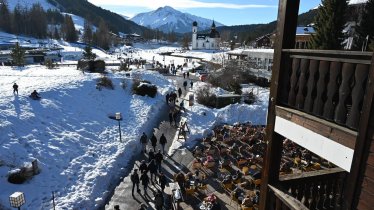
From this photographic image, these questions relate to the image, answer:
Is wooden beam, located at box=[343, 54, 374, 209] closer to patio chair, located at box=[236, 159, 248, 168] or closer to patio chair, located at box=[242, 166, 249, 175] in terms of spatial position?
patio chair, located at box=[242, 166, 249, 175]

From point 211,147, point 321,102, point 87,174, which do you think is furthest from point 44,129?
point 321,102

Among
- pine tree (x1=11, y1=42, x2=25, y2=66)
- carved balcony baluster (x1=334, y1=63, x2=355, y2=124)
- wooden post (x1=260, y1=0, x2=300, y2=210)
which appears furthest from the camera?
pine tree (x1=11, y1=42, x2=25, y2=66)

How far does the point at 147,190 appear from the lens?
1327 centimetres

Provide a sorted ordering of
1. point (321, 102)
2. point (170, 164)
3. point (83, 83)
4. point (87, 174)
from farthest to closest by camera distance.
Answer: point (83, 83) < point (170, 164) < point (87, 174) < point (321, 102)

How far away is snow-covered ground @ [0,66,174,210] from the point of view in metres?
12.9

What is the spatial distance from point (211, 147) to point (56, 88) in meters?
15.2

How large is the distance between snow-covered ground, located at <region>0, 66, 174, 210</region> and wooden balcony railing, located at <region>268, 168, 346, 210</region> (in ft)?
30.8

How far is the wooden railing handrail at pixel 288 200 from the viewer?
421 cm

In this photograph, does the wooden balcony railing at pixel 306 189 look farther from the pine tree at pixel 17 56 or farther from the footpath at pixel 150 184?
the pine tree at pixel 17 56

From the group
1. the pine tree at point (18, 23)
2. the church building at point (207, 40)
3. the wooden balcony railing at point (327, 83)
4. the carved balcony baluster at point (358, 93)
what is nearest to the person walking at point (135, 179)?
the wooden balcony railing at point (327, 83)

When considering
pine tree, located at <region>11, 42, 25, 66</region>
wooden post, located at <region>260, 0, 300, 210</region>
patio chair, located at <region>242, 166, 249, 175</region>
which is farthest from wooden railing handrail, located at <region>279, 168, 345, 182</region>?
pine tree, located at <region>11, 42, 25, 66</region>

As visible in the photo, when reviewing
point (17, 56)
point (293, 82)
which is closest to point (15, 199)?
point (293, 82)

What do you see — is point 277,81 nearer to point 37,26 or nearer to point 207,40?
point 207,40

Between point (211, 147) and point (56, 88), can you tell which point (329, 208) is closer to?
point (211, 147)
